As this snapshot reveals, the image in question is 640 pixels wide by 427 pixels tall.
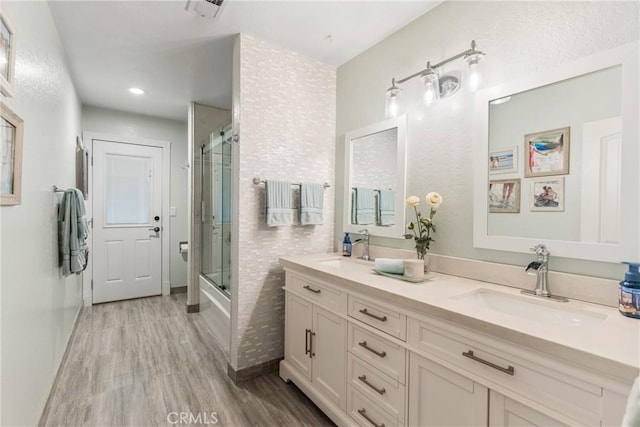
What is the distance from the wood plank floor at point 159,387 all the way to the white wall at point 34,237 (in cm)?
21

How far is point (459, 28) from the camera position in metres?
1.66

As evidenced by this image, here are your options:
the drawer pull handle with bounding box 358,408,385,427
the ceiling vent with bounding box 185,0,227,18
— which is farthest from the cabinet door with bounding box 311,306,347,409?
the ceiling vent with bounding box 185,0,227,18

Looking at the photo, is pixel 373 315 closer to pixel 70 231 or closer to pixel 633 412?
pixel 633 412

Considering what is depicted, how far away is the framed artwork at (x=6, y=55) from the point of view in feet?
3.49

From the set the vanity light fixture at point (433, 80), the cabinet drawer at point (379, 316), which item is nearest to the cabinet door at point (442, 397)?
the cabinet drawer at point (379, 316)

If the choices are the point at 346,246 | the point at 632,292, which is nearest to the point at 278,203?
the point at 346,246

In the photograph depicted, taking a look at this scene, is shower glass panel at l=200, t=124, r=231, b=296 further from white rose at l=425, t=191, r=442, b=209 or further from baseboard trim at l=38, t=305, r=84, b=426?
white rose at l=425, t=191, r=442, b=209

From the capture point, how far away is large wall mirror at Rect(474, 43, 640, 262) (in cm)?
112

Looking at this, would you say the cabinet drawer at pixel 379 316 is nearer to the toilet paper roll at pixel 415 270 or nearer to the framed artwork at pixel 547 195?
the toilet paper roll at pixel 415 270

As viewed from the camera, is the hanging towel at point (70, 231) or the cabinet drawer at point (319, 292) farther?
the hanging towel at point (70, 231)

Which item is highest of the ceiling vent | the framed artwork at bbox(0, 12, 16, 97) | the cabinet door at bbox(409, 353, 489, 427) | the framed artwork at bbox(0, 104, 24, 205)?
the ceiling vent

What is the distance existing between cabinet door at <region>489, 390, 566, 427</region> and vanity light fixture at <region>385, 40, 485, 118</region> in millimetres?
1410

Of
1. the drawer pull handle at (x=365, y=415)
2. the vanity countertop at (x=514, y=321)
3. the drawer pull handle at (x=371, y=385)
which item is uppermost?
the vanity countertop at (x=514, y=321)

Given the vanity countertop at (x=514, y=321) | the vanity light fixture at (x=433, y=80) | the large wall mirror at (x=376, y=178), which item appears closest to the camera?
the vanity countertop at (x=514, y=321)
